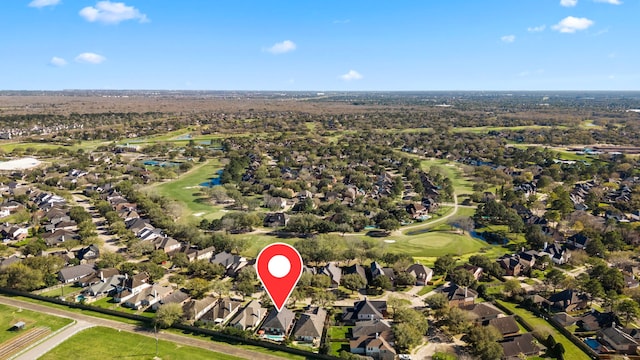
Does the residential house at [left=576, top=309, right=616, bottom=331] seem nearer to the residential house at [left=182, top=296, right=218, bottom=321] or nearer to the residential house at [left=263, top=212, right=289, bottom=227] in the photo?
the residential house at [left=182, top=296, right=218, bottom=321]

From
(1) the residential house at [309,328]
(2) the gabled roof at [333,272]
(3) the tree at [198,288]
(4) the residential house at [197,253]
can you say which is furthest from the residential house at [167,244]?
(1) the residential house at [309,328]

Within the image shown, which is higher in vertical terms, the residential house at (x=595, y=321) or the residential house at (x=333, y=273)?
the residential house at (x=333, y=273)

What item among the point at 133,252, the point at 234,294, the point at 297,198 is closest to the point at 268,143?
the point at 297,198

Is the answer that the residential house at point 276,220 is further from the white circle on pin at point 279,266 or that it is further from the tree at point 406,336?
the white circle on pin at point 279,266

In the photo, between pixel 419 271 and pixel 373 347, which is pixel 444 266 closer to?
pixel 419 271

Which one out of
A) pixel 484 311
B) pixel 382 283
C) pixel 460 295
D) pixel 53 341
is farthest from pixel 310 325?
pixel 53 341
